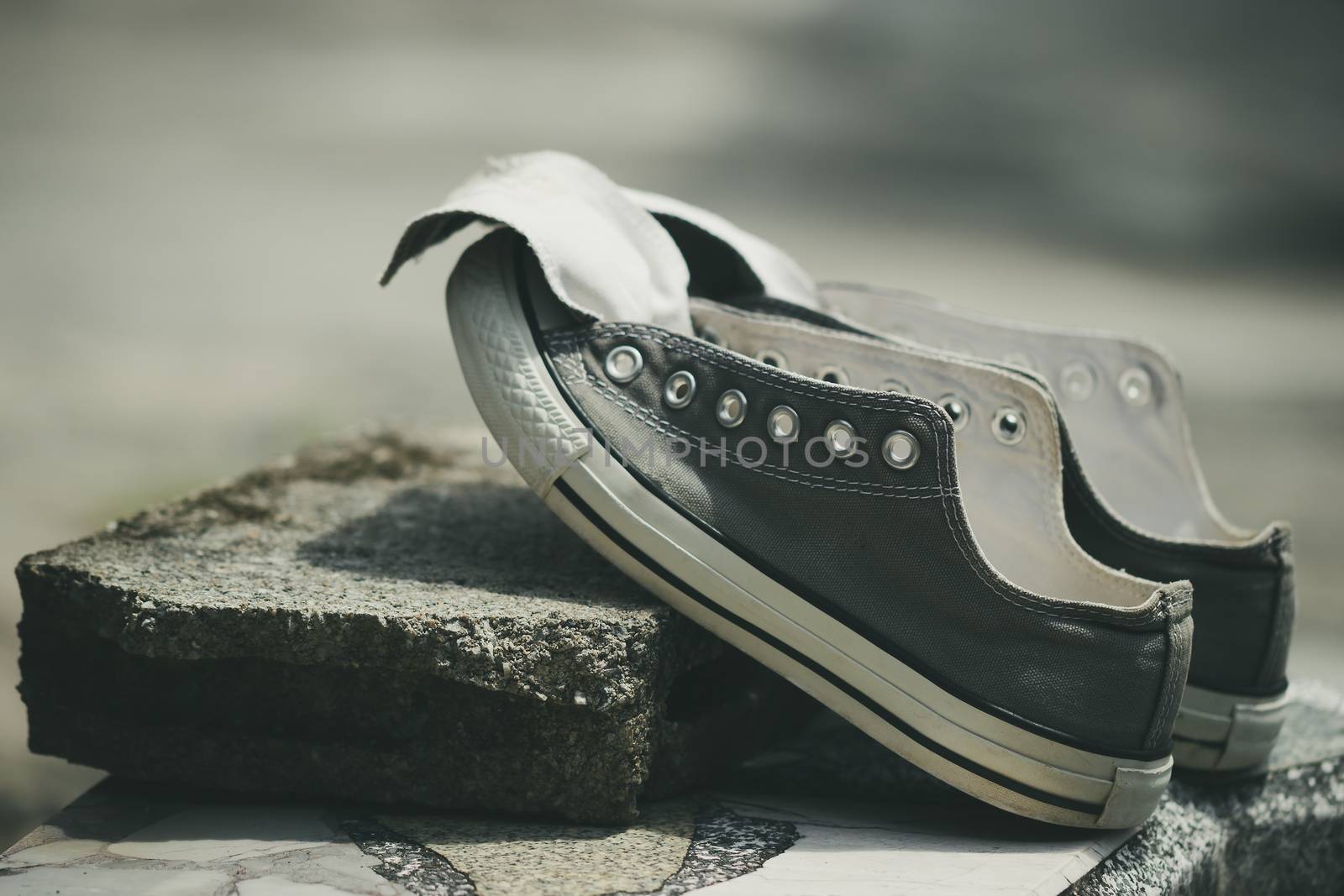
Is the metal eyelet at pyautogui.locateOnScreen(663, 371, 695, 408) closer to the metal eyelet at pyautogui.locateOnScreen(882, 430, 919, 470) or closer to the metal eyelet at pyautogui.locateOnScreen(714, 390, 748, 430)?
the metal eyelet at pyautogui.locateOnScreen(714, 390, 748, 430)

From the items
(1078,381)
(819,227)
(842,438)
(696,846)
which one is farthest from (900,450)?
(819,227)

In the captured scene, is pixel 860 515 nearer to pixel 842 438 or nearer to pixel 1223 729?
pixel 842 438

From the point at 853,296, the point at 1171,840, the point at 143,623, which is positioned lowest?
the point at 1171,840

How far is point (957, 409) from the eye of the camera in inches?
65.2

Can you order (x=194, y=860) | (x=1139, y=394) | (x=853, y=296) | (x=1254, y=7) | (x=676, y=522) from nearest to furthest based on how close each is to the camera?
(x=194, y=860)
(x=676, y=522)
(x=1139, y=394)
(x=853, y=296)
(x=1254, y=7)

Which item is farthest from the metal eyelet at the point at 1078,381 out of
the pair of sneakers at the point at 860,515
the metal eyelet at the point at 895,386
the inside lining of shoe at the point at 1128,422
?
the metal eyelet at the point at 895,386

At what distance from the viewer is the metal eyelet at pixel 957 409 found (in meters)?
1.65

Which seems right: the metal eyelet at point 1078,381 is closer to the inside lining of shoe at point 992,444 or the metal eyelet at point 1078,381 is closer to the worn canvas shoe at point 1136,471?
the worn canvas shoe at point 1136,471

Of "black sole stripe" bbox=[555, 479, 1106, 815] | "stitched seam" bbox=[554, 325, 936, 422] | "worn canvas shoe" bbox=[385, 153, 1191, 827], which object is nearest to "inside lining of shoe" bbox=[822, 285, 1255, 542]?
"worn canvas shoe" bbox=[385, 153, 1191, 827]

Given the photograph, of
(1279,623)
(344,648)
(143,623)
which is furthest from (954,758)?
(143,623)

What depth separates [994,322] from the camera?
6.42 ft

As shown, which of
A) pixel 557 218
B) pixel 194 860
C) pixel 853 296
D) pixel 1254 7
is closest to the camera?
pixel 194 860

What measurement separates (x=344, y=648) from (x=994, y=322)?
43.2 inches

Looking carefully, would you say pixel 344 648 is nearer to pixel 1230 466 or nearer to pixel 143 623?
pixel 143 623
